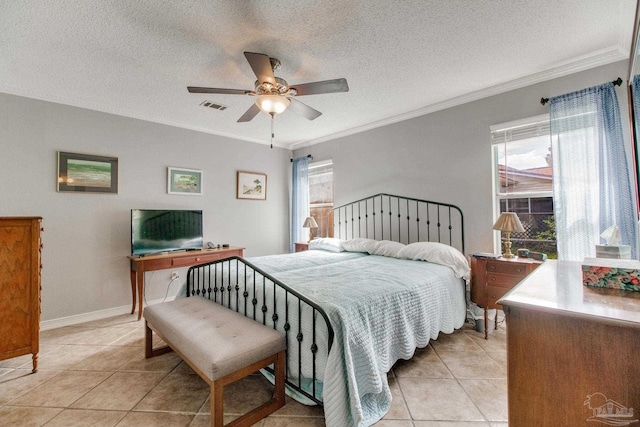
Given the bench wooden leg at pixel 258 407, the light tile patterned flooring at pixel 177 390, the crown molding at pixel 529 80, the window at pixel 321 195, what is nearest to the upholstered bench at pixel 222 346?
the bench wooden leg at pixel 258 407

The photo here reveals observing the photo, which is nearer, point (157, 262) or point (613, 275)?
point (613, 275)

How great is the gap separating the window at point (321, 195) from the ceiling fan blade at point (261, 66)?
2.79 m

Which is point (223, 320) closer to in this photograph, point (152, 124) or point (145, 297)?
point (145, 297)

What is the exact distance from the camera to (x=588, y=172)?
7.81ft

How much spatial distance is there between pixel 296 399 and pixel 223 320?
0.71m

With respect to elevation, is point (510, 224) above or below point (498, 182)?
below

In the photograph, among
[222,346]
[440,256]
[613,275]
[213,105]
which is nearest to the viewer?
[613,275]

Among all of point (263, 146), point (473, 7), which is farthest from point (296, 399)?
point (263, 146)

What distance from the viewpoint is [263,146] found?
5039 millimetres

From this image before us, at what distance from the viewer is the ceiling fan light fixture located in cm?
224

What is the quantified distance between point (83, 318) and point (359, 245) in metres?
3.46

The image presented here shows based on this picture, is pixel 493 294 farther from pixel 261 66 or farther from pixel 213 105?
pixel 213 105

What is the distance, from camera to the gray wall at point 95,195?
2.96 m

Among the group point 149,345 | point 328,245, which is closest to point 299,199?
point 328,245
